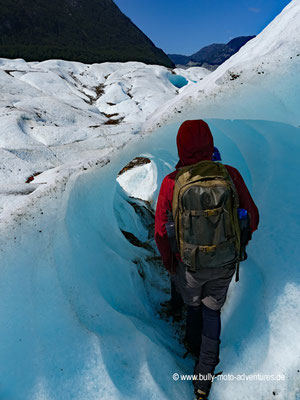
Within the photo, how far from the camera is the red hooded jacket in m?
1.88

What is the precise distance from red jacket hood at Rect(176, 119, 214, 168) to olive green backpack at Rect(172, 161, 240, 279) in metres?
0.09

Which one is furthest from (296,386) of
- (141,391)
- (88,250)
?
(88,250)

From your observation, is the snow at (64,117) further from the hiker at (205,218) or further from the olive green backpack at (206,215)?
the olive green backpack at (206,215)

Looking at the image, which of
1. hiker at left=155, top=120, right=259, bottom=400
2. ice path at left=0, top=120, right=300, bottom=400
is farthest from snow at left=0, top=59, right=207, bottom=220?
hiker at left=155, top=120, right=259, bottom=400

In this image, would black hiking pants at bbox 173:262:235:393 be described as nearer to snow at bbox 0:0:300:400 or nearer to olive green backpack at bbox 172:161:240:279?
olive green backpack at bbox 172:161:240:279

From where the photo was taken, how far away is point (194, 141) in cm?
189

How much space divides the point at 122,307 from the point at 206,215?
7.07 ft

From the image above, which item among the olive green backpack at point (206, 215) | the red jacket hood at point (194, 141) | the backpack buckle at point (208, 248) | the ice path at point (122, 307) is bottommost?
the ice path at point (122, 307)

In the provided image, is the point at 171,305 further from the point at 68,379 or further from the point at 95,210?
the point at 95,210

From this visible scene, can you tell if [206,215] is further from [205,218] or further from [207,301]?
[207,301]

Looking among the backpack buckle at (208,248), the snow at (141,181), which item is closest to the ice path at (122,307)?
the backpack buckle at (208,248)

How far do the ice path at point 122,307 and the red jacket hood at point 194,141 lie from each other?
1833mm

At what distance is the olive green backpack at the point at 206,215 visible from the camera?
1.81m

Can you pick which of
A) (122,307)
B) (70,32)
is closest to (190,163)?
(122,307)
